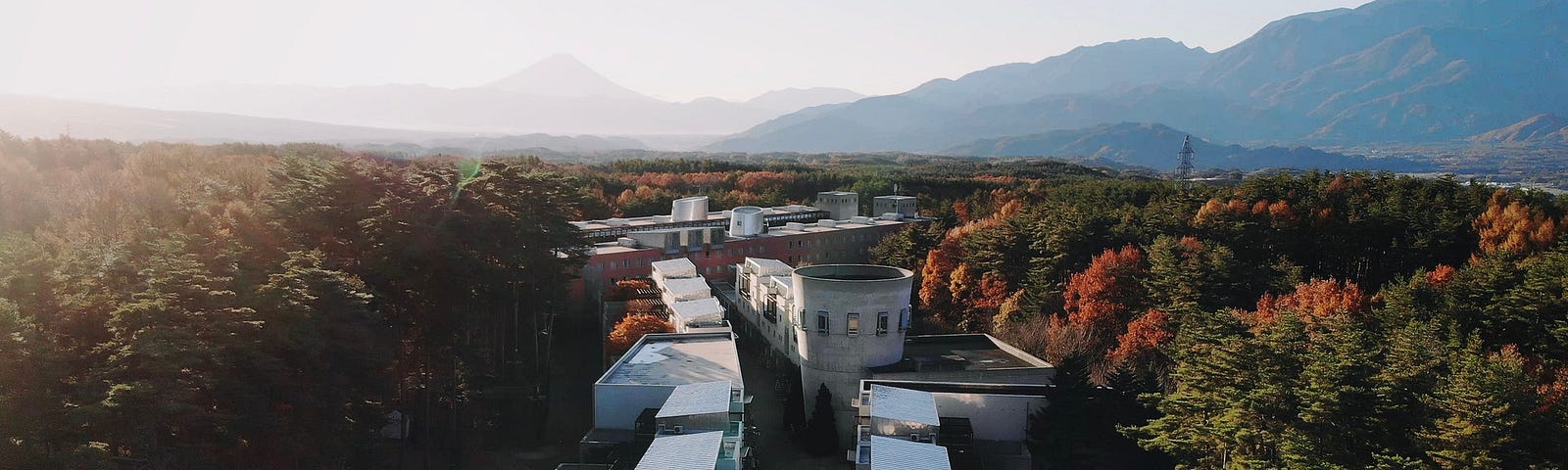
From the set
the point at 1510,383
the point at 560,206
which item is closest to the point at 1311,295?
the point at 1510,383

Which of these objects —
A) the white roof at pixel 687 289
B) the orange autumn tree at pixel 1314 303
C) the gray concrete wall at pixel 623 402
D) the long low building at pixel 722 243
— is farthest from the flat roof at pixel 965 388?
the long low building at pixel 722 243

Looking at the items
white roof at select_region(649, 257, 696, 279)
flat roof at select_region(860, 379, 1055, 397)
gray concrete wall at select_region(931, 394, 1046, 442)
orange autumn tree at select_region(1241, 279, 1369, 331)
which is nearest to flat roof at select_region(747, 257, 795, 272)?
white roof at select_region(649, 257, 696, 279)

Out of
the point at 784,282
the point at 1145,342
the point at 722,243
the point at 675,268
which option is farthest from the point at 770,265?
the point at 1145,342

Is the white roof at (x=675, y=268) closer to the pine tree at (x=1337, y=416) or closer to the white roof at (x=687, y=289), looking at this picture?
the white roof at (x=687, y=289)

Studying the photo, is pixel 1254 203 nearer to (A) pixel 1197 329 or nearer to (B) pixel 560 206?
(A) pixel 1197 329

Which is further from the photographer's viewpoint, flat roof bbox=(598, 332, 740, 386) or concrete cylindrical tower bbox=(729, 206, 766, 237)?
concrete cylindrical tower bbox=(729, 206, 766, 237)

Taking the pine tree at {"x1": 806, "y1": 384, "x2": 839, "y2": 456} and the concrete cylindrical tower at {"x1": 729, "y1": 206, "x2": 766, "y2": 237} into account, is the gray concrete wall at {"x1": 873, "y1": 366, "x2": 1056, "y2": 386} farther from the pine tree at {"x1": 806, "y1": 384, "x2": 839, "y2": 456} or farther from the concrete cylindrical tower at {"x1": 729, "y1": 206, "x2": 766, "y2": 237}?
the concrete cylindrical tower at {"x1": 729, "y1": 206, "x2": 766, "y2": 237}
